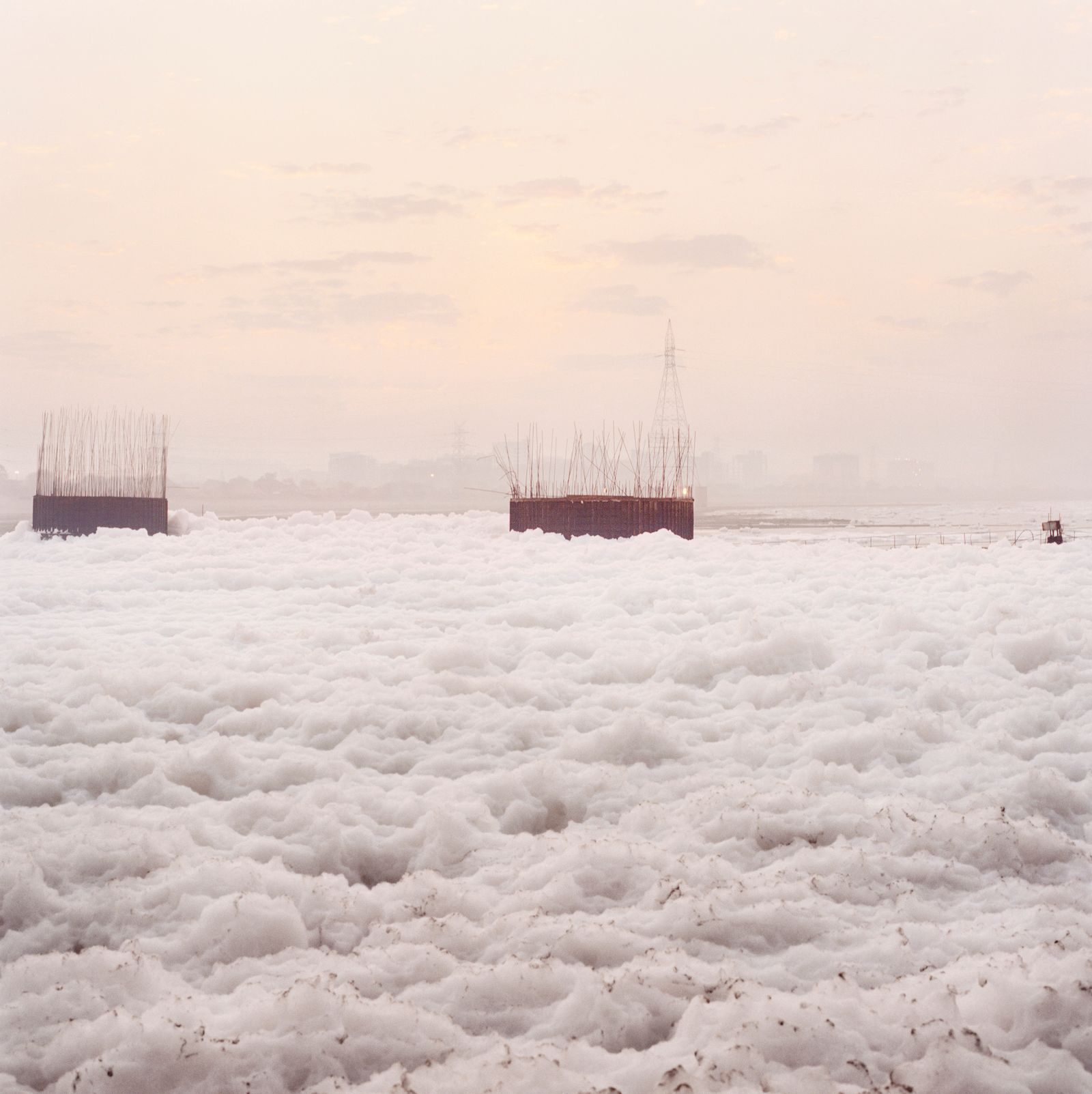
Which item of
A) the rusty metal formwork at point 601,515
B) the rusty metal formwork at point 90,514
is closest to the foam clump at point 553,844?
the rusty metal formwork at point 601,515

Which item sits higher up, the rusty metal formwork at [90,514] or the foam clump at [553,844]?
the rusty metal formwork at [90,514]

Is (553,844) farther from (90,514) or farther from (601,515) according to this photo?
(90,514)

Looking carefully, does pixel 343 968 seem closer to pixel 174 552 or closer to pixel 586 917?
pixel 586 917

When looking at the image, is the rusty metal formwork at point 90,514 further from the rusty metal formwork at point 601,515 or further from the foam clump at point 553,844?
the foam clump at point 553,844

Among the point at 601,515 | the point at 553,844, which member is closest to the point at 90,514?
the point at 601,515

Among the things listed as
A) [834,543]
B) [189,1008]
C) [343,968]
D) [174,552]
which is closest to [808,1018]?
[343,968]

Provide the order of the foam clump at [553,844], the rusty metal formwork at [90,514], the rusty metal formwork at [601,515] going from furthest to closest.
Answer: the rusty metal formwork at [90,514], the rusty metal formwork at [601,515], the foam clump at [553,844]
